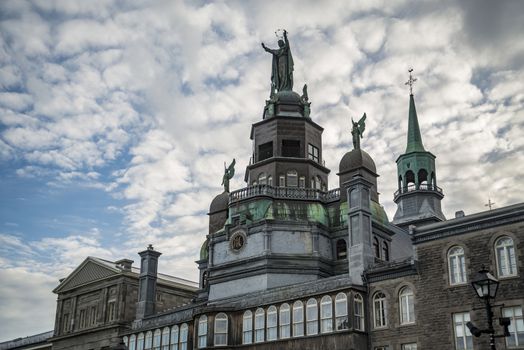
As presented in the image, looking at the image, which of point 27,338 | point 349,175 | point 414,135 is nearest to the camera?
point 349,175

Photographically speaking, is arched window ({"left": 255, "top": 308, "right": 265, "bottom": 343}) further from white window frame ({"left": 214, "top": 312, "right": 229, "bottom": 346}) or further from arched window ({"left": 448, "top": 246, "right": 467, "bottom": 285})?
arched window ({"left": 448, "top": 246, "right": 467, "bottom": 285})

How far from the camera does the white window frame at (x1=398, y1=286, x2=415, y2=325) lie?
126 feet

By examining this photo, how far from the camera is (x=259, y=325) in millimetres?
45250

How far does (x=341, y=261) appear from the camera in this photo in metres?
52.7

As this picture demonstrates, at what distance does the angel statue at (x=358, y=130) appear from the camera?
5800cm

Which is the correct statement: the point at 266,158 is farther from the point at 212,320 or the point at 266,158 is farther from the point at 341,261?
the point at 212,320

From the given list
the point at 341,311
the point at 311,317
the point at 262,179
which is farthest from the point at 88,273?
the point at 341,311

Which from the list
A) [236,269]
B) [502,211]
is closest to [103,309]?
[236,269]

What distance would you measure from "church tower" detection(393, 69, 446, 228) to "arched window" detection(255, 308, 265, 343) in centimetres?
3780

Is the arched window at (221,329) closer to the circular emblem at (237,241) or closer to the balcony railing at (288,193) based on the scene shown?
the circular emblem at (237,241)

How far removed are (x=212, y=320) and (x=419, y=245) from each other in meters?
16.3

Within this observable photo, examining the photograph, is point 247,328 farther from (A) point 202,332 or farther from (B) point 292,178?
(B) point 292,178

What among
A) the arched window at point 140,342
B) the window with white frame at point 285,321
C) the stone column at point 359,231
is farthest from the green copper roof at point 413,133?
the window with white frame at point 285,321

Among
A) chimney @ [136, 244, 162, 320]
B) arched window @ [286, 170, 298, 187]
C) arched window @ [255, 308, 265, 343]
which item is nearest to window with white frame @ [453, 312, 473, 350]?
arched window @ [255, 308, 265, 343]
